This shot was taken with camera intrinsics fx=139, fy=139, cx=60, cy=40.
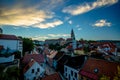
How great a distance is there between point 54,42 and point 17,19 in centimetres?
1624

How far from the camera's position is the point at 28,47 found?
1086cm

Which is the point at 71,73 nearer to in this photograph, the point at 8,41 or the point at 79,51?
the point at 8,41

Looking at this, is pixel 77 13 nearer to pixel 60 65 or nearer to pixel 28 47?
pixel 60 65

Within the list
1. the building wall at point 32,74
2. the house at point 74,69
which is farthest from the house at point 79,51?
the building wall at point 32,74

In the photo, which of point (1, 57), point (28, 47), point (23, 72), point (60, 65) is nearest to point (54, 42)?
point (28, 47)

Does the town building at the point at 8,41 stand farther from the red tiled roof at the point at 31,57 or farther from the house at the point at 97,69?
the house at the point at 97,69

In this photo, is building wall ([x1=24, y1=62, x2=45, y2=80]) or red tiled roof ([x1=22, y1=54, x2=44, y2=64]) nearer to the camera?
building wall ([x1=24, y1=62, x2=45, y2=80])

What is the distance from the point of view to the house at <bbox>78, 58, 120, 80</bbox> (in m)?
4.63

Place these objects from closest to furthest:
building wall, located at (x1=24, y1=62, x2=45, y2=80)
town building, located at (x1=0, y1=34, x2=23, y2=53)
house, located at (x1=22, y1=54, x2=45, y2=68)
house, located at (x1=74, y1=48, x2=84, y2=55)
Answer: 1. town building, located at (x1=0, y1=34, x2=23, y2=53)
2. building wall, located at (x1=24, y1=62, x2=45, y2=80)
3. house, located at (x1=22, y1=54, x2=45, y2=68)
4. house, located at (x1=74, y1=48, x2=84, y2=55)

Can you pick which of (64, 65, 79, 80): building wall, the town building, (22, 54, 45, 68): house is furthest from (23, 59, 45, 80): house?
(64, 65, 79, 80): building wall

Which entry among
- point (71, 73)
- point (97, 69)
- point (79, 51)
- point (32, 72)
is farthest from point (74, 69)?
point (79, 51)

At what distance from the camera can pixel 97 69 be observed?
17.0 ft

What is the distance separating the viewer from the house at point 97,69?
463cm

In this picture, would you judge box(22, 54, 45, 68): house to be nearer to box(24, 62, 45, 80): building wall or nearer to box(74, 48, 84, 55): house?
box(24, 62, 45, 80): building wall
